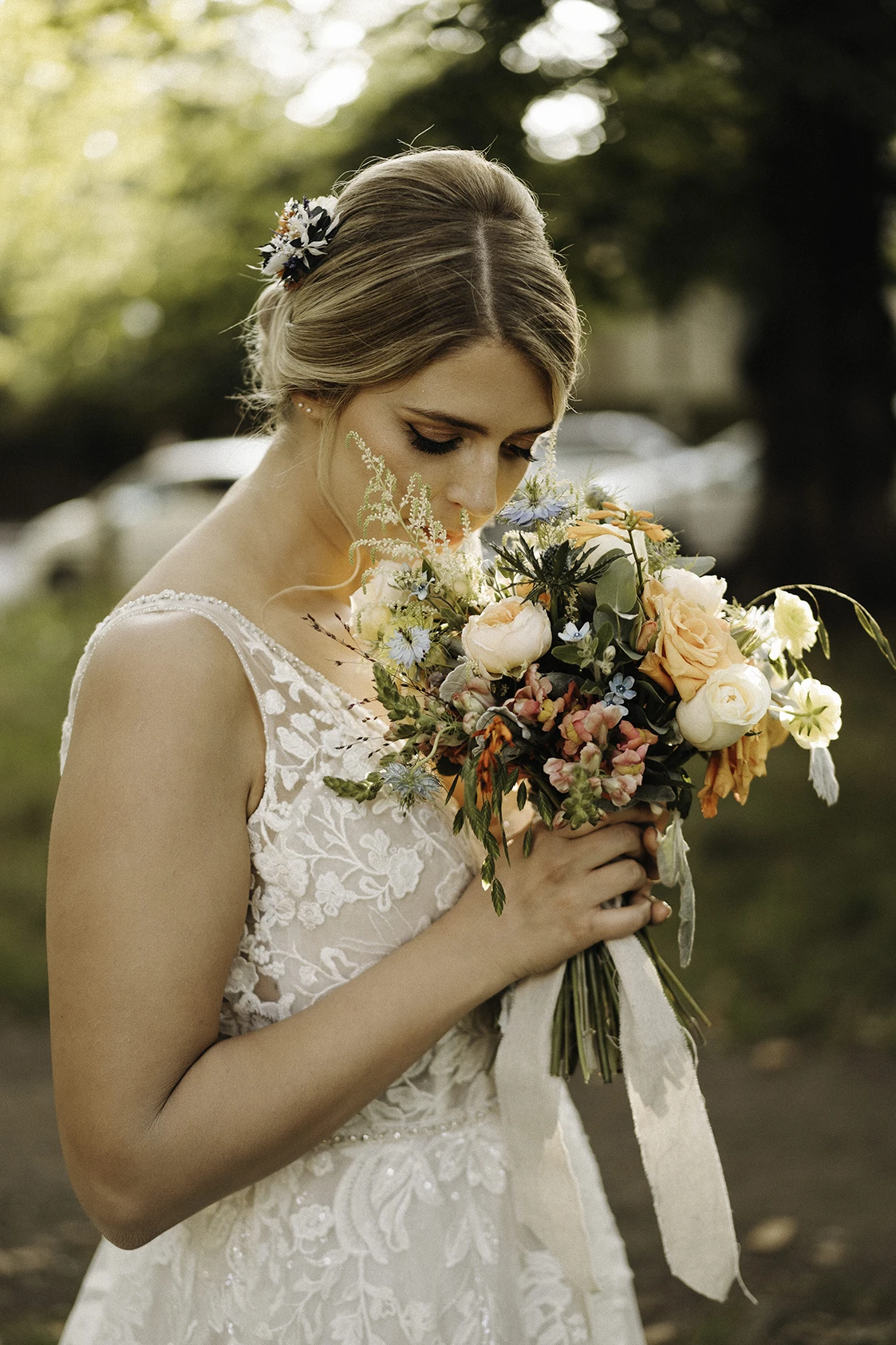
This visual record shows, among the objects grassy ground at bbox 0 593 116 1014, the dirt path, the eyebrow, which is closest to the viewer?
the eyebrow

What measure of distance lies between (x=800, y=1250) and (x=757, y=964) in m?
1.86

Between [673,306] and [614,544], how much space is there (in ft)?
25.3

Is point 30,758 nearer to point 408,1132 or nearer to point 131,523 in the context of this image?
point 131,523

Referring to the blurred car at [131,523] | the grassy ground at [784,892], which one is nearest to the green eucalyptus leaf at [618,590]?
the grassy ground at [784,892]

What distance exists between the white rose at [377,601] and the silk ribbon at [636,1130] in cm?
58

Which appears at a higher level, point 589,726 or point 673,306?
point 589,726

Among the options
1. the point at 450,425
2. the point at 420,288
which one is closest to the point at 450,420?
the point at 450,425

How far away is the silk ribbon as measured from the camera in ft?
5.96

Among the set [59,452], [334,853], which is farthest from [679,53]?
[59,452]

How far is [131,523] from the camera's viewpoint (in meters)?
14.4

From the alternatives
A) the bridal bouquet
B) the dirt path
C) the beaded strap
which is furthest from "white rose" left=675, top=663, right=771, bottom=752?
the dirt path

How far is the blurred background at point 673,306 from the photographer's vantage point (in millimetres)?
4371

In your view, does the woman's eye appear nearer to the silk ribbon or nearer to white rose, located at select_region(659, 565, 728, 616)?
white rose, located at select_region(659, 565, 728, 616)

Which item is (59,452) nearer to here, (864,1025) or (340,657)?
(864,1025)
